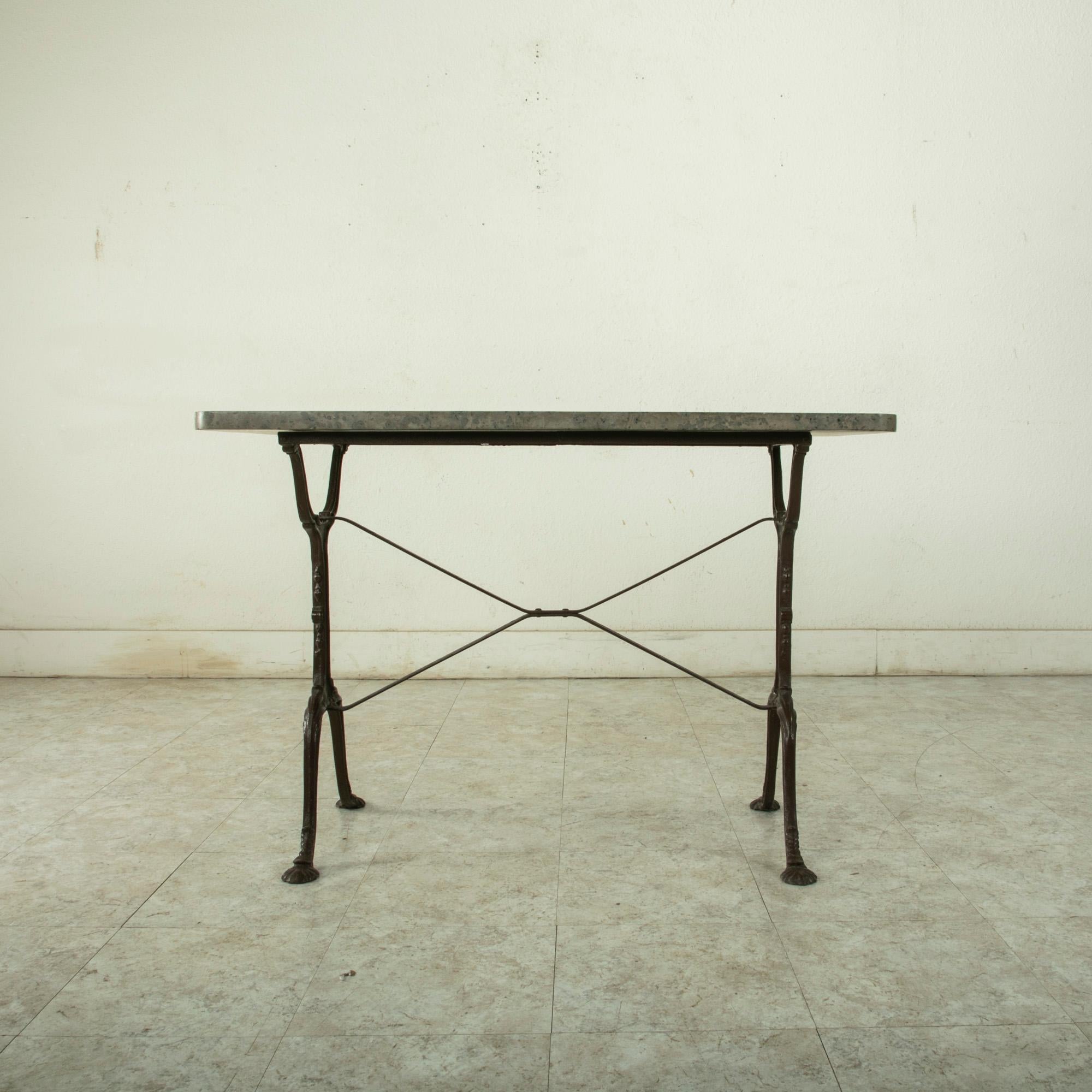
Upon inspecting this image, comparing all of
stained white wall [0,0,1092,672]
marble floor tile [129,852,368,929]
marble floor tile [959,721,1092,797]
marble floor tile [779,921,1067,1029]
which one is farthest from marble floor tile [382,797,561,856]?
stained white wall [0,0,1092,672]

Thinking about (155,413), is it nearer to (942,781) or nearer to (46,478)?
(46,478)

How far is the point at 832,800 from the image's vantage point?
1.91 meters

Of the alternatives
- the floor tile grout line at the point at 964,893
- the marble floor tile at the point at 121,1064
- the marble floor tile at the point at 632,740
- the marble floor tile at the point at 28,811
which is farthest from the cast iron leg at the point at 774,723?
the marble floor tile at the point at 28,811

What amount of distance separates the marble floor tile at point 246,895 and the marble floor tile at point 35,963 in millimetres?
79

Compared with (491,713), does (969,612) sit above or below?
above

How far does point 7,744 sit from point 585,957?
1775 millimetres

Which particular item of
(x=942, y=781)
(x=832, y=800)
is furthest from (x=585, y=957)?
(x=942, y=781)

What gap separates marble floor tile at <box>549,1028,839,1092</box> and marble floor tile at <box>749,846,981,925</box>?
316 mm

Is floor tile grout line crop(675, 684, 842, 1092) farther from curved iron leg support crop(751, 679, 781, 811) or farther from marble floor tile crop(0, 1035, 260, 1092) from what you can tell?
marble floor tile crop(0, 1035, 260, 1092)

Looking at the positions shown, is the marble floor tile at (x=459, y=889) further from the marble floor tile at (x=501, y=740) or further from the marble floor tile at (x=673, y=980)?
the marble floor tile at (x=501, y=740)

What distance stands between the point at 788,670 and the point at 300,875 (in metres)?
0.92

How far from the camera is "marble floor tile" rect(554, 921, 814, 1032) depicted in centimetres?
115

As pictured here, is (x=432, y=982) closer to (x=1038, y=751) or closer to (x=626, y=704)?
(x=626, y=704)

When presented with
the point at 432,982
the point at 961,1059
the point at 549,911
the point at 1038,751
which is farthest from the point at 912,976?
the point at 1038,751
